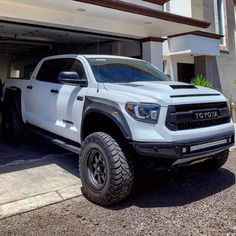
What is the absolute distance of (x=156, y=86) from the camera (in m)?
4.83

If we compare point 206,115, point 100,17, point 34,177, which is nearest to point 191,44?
point 100,17

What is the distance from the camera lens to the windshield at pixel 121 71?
5352mm

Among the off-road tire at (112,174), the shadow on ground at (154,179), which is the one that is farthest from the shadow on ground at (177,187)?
the off-road tire at (112,174)

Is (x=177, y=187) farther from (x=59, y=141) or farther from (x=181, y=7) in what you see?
(x=181, y=7)

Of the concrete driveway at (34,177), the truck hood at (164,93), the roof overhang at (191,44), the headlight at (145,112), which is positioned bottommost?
the concrete driveway at (34,177)

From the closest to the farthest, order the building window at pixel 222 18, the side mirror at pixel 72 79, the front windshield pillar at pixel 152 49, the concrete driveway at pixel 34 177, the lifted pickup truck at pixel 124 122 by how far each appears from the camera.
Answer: the lifted pickup truck at pixel 124 122, the concrete driveway at pixel 34 177, the side mirror at pixel 72 79, the front windshield pillar at pixel 152 49, the building window at pixel 222 18

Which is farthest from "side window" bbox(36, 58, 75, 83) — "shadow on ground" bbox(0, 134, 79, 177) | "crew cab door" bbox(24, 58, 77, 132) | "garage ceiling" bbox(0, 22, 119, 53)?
"garage ceiling" bbox(0, 22, 119, 53)

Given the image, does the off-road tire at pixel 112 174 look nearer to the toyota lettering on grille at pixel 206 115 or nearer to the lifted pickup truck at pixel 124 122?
the lifted pickup truck at pixel 124 122

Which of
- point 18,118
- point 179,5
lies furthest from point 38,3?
point 179,5

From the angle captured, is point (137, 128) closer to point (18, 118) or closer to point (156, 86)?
point (156, 86)

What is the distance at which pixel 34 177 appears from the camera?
5.43m

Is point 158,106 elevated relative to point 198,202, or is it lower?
elevated

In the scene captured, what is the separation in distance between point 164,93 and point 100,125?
1.16 meters

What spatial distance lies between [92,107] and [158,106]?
1.09m
